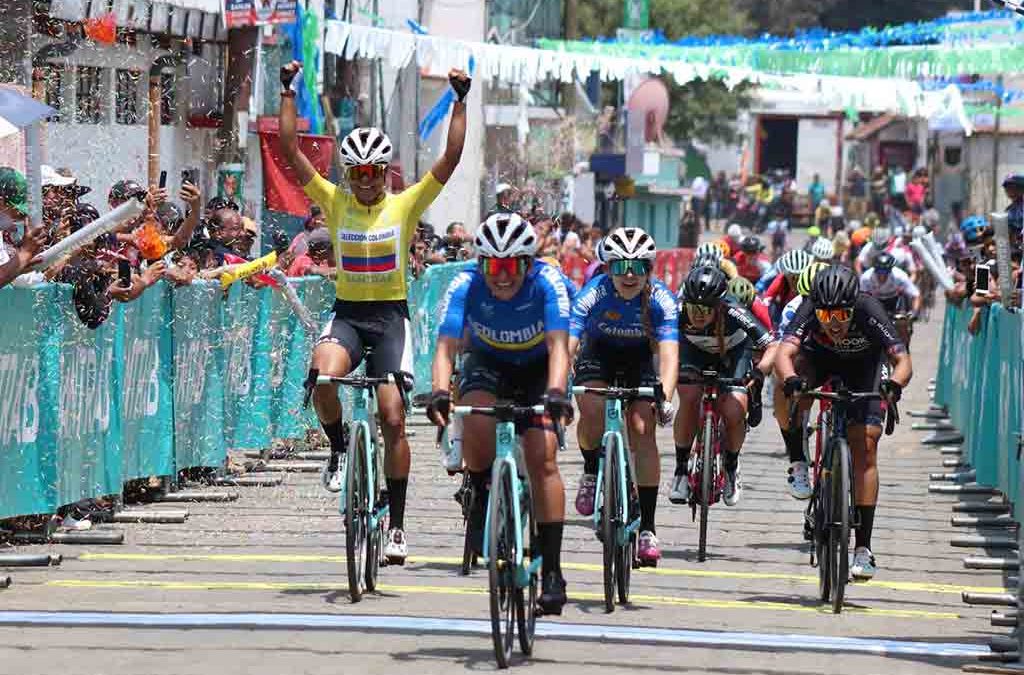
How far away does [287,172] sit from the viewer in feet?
80.0

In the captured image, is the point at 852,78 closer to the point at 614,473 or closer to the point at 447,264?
the point at 447,264

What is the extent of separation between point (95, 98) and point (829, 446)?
11309 millimetres

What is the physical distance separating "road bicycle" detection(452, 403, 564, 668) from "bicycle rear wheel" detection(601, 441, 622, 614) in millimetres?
1122

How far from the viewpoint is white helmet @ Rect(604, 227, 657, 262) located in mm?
11703

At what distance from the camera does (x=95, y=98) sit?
2100 cm

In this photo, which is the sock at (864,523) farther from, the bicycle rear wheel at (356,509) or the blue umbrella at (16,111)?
the blue umbrella at (16,111)

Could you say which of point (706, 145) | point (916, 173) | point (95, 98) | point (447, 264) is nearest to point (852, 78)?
point (447, 264)

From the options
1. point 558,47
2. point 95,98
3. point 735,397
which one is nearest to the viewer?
point 735,397

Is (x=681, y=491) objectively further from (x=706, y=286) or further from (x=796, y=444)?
(x=706, y=286)

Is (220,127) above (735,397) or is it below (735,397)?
above

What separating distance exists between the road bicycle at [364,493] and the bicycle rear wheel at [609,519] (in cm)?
107

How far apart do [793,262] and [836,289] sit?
17.8 feet

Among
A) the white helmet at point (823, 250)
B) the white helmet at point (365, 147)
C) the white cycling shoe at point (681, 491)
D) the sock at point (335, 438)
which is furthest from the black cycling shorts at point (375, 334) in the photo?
the white helmet at point (823, 250)

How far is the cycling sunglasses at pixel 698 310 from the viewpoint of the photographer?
1337 centimetres
